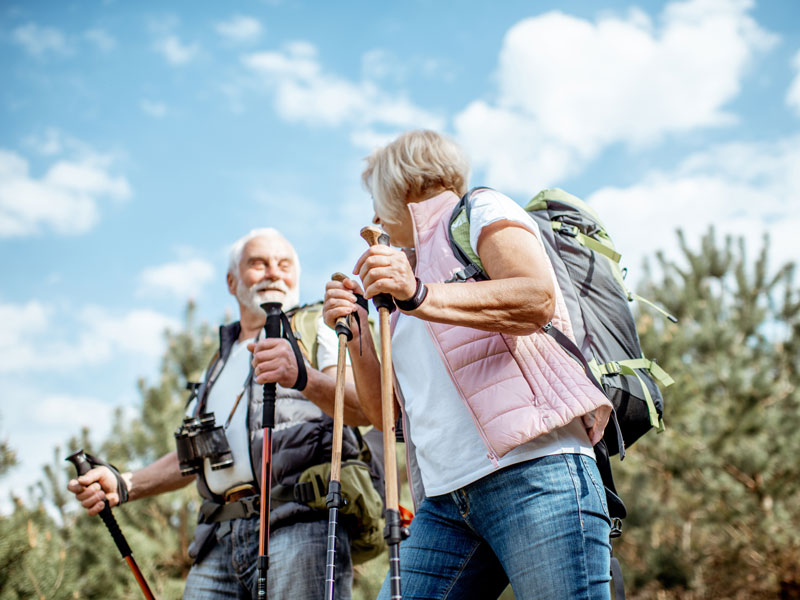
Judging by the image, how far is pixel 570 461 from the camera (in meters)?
1.46

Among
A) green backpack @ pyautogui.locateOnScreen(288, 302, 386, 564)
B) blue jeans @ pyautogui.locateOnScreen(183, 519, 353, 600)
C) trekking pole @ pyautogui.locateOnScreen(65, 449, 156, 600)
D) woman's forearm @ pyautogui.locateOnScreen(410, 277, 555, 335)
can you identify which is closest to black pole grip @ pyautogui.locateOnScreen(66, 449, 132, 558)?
trekking pole @ pyautogui.locateOnScreen(65, 449, 156, 600)

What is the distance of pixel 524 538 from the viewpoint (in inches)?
55.9

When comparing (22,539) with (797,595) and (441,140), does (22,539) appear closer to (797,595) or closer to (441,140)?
(441,140)

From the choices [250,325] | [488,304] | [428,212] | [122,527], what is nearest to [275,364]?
[428,212]

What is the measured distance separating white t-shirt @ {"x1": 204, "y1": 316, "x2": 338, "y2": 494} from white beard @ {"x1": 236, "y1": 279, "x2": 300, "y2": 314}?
186mm

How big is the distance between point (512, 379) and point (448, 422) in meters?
0.21

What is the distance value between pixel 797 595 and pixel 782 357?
3517 millimetres

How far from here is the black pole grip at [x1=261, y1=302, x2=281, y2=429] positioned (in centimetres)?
216

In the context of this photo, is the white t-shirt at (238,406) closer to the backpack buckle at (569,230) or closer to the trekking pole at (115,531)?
the trekking pole at (115,531)

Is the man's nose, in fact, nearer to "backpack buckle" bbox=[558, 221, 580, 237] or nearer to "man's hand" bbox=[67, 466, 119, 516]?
"man's hand" bbox=[67, 466, 119, 516]

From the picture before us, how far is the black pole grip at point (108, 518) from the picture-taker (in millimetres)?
2479

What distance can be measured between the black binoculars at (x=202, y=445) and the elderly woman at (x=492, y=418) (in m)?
0.86

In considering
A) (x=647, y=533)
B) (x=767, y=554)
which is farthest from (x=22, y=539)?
(x=767, y=554)

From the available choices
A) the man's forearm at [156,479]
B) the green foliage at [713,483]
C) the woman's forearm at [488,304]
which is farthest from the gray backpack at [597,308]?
the green foliage at [713,483]
